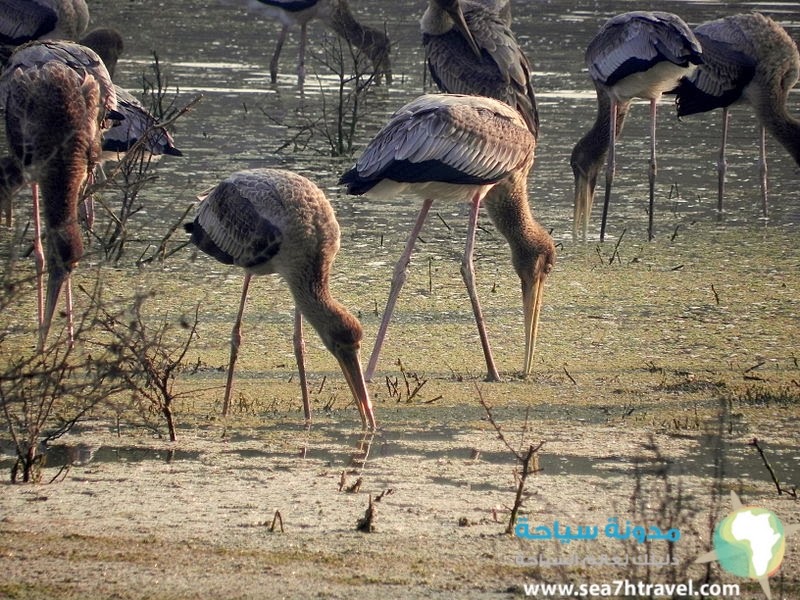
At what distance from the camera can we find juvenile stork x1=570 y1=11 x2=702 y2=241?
28.0ft

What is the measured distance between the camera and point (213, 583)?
3.41 m

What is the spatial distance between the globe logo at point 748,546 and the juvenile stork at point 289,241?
6.36 feet

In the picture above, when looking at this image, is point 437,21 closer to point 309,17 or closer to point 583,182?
point 583,182

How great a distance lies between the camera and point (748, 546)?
3668 millimetres

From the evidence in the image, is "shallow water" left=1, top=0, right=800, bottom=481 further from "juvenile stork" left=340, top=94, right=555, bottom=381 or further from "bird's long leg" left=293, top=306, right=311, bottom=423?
"juvenile stork" left=340, top=94, right=555, bottom=381

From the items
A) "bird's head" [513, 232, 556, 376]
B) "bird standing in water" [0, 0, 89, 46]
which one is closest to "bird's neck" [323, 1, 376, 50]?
"bird standing in water" [0, 0, 89, 46]

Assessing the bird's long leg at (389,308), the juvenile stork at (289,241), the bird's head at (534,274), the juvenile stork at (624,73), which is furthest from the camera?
the juvenile stork at (624,73)

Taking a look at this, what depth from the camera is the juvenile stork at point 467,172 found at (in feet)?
19.8

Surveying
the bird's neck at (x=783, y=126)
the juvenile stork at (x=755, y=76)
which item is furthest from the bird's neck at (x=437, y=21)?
the bird's neck at (x=783, y=126)

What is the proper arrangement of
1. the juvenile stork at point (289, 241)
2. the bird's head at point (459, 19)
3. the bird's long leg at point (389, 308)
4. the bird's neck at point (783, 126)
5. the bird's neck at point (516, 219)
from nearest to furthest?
the juvenile stork at point (289, 241) < the bird's long leg at point (389, 308) < the bird's neck at point (516, 219) < the bird's head at point (459, 19) < the bird's neck at point (783, 126)

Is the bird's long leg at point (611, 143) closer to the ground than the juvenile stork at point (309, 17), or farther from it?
farther from it

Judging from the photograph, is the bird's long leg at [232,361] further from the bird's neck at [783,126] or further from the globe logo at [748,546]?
the bird's neck at [783,126]

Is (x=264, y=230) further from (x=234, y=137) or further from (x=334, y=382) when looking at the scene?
(x=234, y=137)

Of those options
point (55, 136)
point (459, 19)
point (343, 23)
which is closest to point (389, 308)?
point (55, 136)
